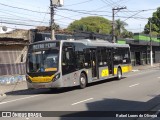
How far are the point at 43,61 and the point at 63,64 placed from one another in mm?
1064

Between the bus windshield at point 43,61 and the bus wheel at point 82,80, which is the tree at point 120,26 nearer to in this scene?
the bus wheel at point 82,80

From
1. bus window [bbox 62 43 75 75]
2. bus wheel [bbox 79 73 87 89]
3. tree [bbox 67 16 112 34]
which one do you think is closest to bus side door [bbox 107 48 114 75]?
bus wheel [bbox 79 73 87 89]

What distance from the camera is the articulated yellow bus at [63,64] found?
18625 millimetres

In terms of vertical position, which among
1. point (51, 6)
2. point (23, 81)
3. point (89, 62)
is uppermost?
point (51, 6)

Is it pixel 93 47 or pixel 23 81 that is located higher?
pixel 93 47

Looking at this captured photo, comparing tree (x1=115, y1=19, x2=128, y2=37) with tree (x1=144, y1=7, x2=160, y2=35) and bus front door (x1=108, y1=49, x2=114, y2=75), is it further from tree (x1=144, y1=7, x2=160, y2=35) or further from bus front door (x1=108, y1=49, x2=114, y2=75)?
bus front door (x1=108, y1=49, x2=114, y2=75)

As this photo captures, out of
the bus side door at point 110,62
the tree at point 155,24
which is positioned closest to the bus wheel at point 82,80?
the bus side door at point 110,62

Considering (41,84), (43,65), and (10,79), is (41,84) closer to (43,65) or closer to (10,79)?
(43,65)

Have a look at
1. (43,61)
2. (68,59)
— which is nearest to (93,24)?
(68,59)

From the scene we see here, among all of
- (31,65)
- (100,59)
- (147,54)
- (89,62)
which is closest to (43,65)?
(31,65)

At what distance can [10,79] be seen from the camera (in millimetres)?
27656

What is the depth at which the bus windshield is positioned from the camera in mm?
18686

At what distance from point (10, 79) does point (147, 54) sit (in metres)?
41.5

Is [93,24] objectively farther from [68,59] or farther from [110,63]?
[68,59]
